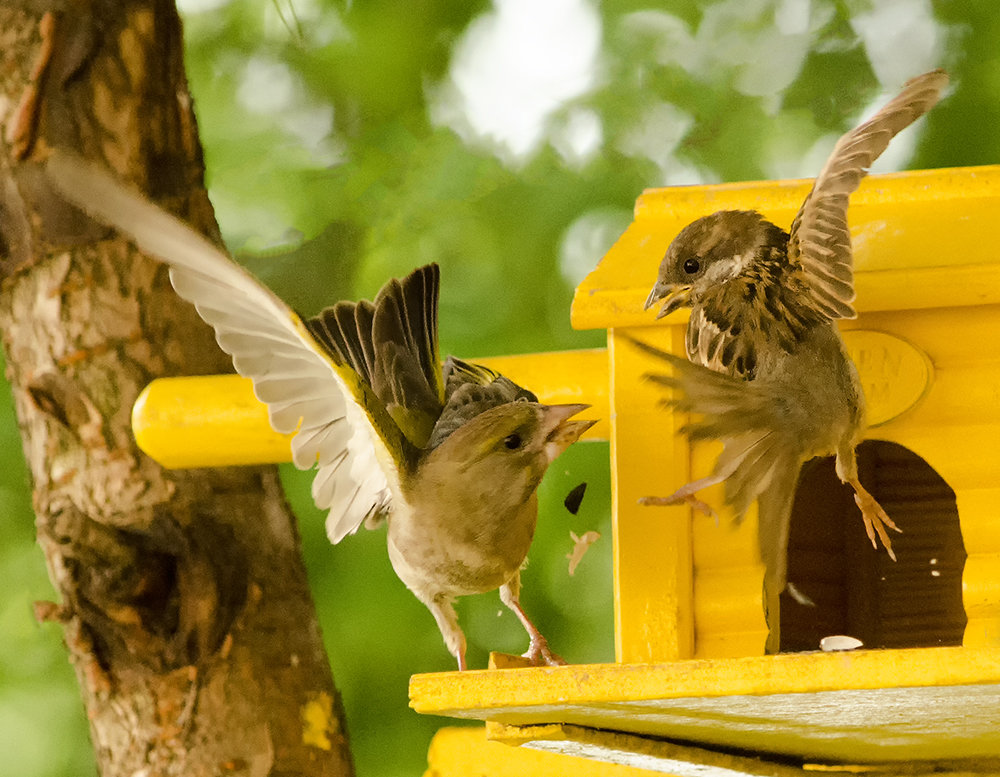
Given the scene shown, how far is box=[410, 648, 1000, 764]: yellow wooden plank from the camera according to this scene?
0.80 metres

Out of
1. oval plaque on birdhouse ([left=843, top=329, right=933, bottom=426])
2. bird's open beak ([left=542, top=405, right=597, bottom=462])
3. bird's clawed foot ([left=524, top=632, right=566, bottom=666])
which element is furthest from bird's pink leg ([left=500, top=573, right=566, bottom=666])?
oval plaque on birdhouse ([left=843, top=329, right=933, bottom=426])

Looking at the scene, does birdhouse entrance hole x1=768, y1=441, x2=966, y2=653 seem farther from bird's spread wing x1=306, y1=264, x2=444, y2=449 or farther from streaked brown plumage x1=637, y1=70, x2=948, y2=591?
bird's spread wing x1=306, y1=264, x2=444, y2=449

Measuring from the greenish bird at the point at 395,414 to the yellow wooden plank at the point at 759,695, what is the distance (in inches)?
10.5

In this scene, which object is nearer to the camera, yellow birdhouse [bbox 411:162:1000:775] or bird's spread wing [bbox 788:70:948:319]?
yellow birdhouse [bbox 411:162:1000:775]

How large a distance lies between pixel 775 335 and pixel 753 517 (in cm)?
20

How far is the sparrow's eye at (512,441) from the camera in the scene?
1275 millimetres

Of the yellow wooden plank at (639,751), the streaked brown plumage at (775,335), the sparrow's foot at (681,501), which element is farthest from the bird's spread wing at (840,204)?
the yellow wooden plank at (639,751)

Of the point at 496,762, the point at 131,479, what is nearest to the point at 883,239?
the point at 496,762

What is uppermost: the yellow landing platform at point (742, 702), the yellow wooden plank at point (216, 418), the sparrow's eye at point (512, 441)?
the yellow wooden plank at point (216, 418)

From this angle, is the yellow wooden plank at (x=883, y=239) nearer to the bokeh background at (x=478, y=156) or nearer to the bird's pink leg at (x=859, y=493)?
the bird's pink leg at (x=859, y=493)

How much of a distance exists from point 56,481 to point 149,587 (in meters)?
0.23

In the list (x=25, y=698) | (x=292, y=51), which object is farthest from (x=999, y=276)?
(x=25, y=698)

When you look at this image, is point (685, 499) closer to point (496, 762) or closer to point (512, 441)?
point (512, 441)

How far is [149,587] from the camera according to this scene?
5.45 ft
